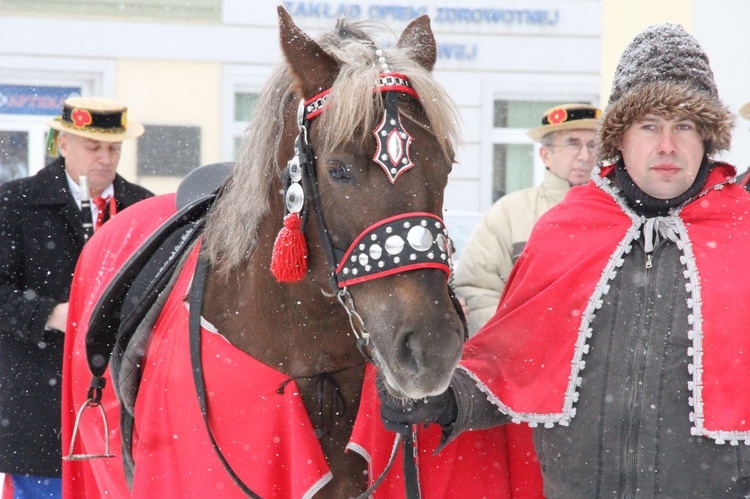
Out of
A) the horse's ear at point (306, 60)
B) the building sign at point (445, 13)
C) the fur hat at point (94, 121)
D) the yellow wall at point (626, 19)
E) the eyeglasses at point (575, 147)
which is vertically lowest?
the eyeglasses at point (575, 147)

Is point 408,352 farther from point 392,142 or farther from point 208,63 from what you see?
point 208,63

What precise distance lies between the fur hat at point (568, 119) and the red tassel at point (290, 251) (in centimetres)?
267

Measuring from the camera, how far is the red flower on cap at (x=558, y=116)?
190 inches

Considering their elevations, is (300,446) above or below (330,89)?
below

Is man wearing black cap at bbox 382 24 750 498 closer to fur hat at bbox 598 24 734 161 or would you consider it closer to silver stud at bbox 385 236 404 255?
A: fur hat at bbox 598 24 734 161

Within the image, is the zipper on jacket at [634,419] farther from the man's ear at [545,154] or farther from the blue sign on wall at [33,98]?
the blue sign on wall at [33,98]

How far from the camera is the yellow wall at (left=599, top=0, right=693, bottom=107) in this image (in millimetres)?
6207

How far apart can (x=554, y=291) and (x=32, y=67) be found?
843cm

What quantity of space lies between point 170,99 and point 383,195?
8.18m

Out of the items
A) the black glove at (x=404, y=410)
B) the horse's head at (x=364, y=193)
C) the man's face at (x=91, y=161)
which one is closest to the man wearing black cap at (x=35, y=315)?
the man's face at (x=91, y=161)

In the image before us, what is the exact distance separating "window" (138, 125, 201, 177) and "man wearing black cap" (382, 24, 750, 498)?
765 cm

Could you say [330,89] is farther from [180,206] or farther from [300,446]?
[180,206]

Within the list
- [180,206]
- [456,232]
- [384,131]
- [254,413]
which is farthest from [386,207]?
[456,232]

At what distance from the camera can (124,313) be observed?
3006 millimetres
